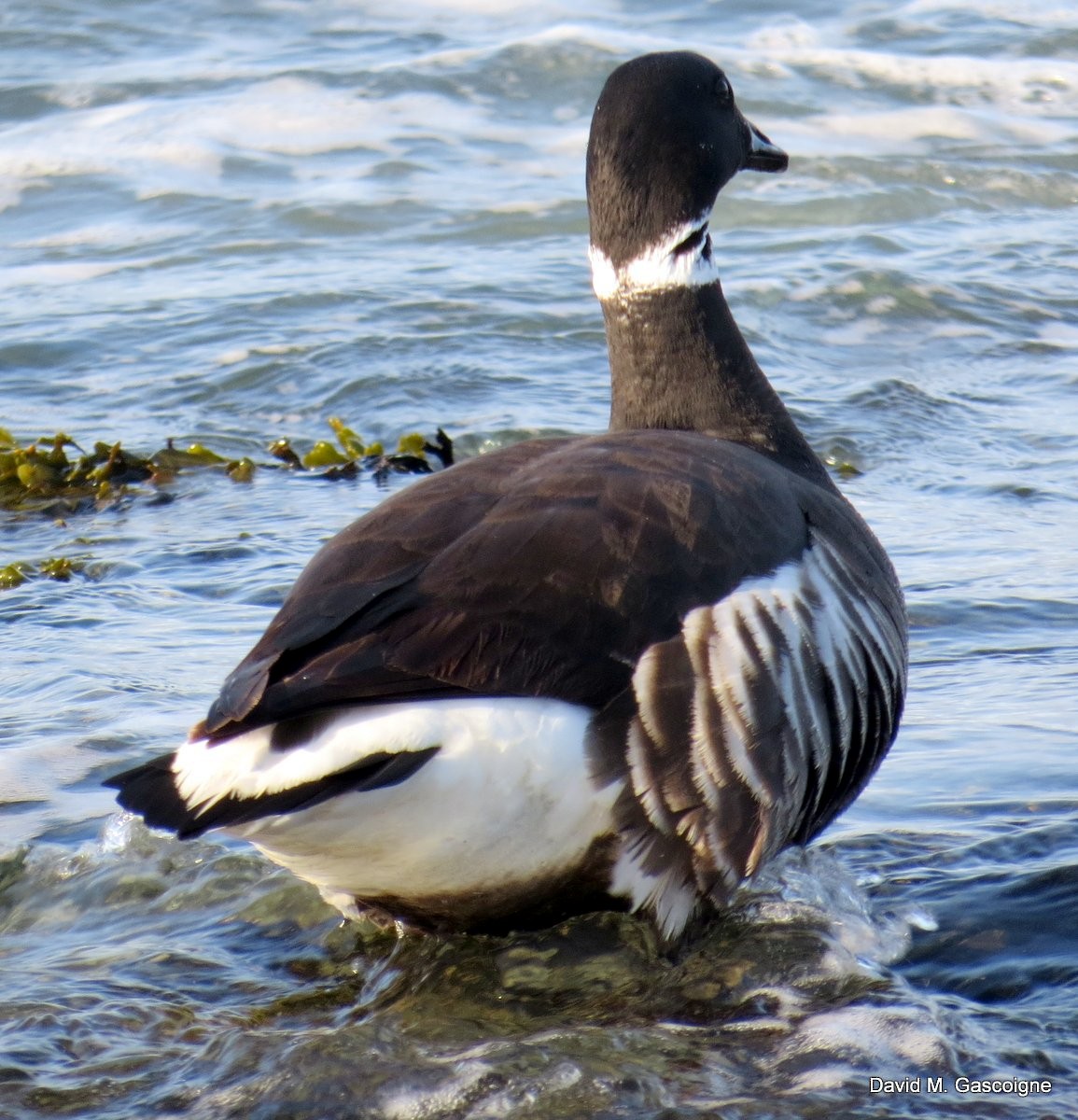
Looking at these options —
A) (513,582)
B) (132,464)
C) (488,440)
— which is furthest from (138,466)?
(513,582)

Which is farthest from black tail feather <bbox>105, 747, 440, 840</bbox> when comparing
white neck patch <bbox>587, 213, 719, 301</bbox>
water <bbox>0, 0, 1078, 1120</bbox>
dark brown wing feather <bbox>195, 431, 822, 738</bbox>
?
white neck patch <bbox>587, 213, 719, 301</bbox>

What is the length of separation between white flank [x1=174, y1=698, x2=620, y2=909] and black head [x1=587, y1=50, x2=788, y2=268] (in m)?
1.97

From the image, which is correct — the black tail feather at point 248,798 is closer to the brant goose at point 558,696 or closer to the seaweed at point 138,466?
the brant goose at point 558,696

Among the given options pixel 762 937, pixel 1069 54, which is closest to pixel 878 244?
pixel 1069 54

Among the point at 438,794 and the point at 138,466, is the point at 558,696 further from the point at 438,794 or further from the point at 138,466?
the point at 138,466

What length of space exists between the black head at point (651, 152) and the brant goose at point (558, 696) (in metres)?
0.96

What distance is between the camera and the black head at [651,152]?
4797 millimetres

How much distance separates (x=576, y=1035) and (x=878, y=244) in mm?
8069

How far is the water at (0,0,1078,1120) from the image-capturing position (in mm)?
3385

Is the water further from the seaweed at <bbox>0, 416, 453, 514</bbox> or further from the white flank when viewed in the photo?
the white flank

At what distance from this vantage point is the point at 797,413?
317 inches

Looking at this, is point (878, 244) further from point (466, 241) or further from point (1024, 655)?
point (1024, 655)

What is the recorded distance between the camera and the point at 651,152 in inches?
190

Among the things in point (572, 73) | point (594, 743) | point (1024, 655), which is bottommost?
point (1024, 655)
